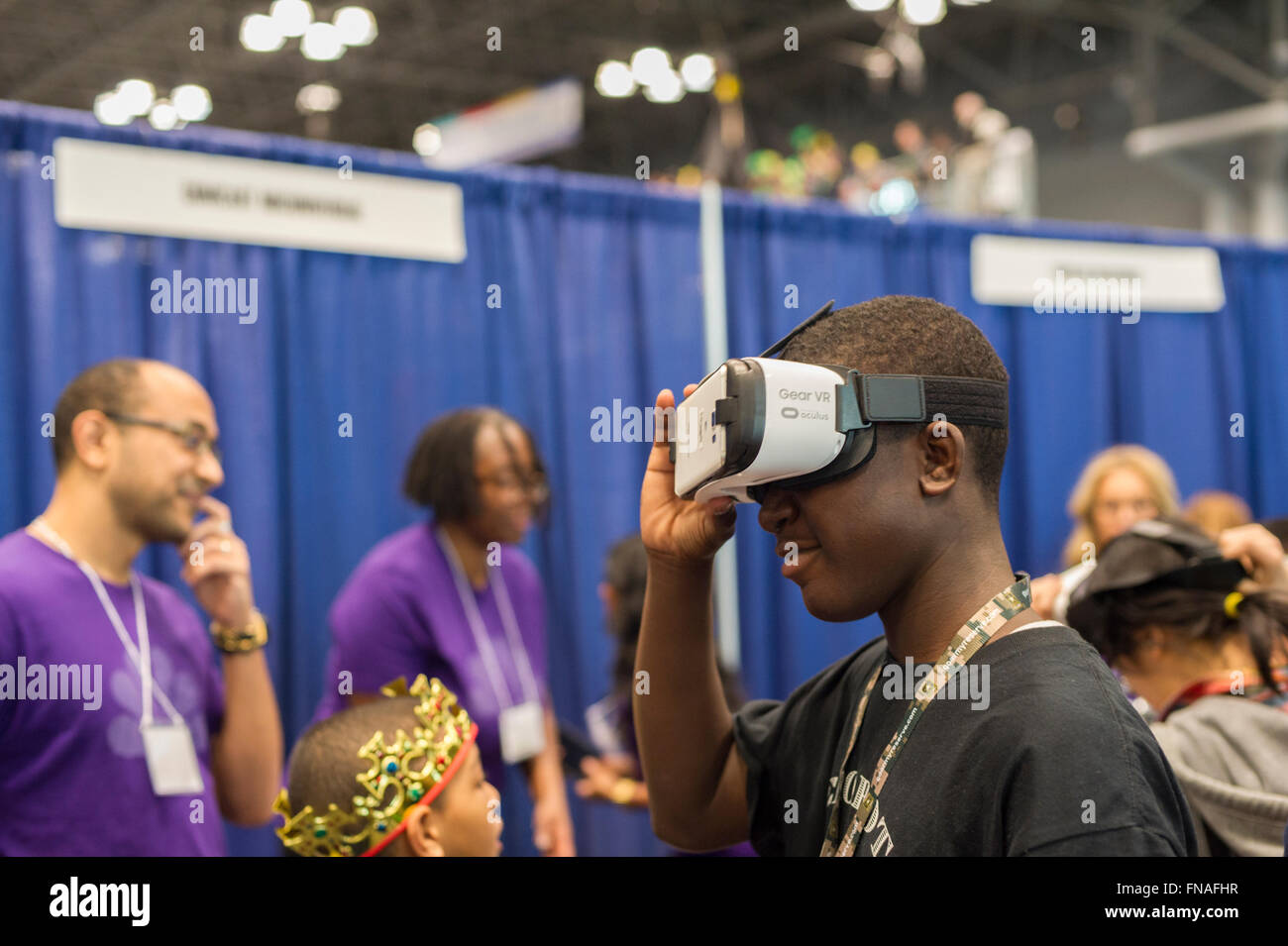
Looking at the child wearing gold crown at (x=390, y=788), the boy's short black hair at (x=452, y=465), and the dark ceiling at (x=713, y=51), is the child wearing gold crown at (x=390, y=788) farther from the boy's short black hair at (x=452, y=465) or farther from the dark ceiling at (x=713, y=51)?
the dark ceiling at (x=713, y=51)

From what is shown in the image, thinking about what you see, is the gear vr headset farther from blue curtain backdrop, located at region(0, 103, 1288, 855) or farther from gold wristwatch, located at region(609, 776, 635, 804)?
blue curtain backdrop, located at region(0, 103, 1288, 855)

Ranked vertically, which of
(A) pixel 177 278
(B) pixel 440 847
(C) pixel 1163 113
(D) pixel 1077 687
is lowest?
(B) pixel 440 847

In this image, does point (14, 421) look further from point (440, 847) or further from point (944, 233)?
point (944, 233)

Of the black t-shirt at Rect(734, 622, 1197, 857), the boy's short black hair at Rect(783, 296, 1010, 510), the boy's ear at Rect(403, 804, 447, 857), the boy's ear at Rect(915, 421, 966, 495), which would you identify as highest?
the boy's short black hair at Rect(783, 296, 1010, 510)

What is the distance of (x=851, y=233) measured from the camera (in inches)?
152

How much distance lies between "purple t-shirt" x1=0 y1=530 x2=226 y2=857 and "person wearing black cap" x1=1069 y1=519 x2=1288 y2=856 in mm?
1581

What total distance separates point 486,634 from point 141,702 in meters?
0.90

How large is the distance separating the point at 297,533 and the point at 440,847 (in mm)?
1508

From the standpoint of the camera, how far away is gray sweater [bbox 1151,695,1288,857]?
1444mm


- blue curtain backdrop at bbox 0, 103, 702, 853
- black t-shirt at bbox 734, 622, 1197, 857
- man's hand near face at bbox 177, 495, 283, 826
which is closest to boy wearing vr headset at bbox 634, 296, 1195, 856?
black t-shirt at bbox 734, 622, 1197, 857

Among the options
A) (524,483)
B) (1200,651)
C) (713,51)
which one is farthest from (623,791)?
(713,51)

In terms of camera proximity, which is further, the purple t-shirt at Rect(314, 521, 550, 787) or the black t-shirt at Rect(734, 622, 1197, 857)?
the purple t-shirt at Rect(314, 521, 550, 787)

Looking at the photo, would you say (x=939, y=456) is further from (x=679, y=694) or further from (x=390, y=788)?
(x=390, y=788)
